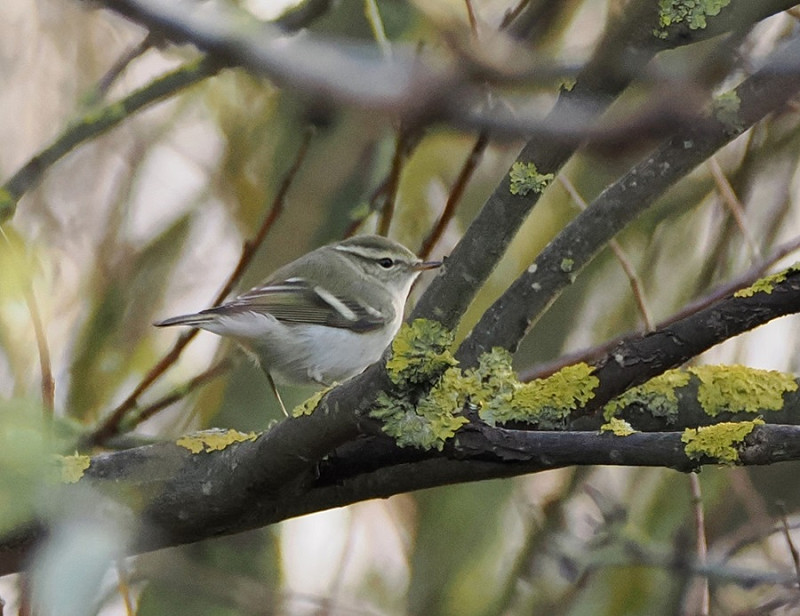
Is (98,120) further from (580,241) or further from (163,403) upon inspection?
(580,241)

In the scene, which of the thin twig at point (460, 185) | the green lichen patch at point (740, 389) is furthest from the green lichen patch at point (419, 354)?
the thin twig at point (460, 185)

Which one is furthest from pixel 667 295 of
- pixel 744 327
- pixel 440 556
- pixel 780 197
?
pixel 744 327

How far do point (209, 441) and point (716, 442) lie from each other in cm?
103

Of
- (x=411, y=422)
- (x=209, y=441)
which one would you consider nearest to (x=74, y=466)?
(x=209, y=441)

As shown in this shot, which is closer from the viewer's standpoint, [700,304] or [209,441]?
[209,441]

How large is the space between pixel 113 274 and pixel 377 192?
1.27m

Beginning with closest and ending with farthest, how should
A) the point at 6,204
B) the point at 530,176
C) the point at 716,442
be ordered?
the point at 716,442
the point at 530,176
the point at 6,204

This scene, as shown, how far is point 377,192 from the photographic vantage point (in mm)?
3426

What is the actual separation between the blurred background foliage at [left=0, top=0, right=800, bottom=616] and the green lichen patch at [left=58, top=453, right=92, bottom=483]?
0.95m

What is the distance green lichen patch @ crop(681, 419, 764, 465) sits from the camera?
1543 millimetres

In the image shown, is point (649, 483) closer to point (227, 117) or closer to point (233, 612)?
point (233, 612)

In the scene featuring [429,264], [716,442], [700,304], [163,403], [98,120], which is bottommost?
[716,442]

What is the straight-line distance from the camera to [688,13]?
161 centimetres

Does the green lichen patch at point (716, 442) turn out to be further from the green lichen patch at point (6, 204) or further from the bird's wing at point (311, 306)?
the bird's wing at point (311, 306)
